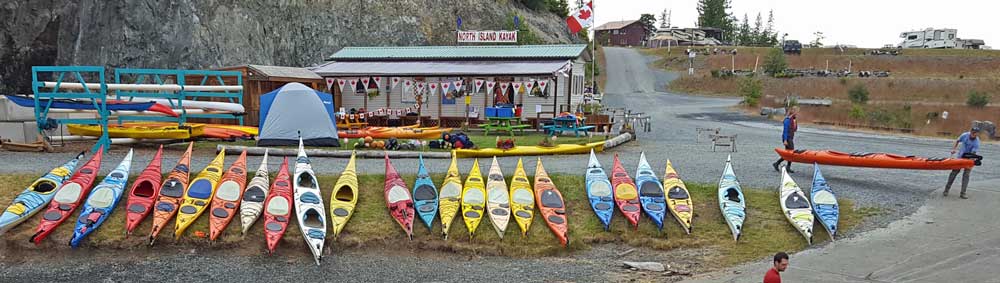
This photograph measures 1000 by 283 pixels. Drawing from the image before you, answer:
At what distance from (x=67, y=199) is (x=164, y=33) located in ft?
67.3

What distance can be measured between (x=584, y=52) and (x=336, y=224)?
19.1 metres

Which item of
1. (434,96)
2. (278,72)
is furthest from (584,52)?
(278,72)

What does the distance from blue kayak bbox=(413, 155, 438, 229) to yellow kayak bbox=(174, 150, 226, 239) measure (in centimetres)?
387

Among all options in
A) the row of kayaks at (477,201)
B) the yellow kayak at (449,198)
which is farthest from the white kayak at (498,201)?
the yellow kayak at (449,198)

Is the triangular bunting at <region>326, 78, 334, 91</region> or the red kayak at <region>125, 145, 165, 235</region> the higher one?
the triangular bunting at <region>326, 78, 334, 91</region>

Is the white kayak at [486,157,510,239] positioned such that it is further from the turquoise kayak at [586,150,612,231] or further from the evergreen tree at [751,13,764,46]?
the evergreen tree at [751,13,764,46]

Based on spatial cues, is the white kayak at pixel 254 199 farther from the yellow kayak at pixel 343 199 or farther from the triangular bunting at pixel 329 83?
the triangular bunting at pixel 329 83

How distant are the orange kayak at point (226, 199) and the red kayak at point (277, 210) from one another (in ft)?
1.98

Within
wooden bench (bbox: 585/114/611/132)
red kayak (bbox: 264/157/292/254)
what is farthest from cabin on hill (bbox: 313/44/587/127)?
red kayak (bbox: 264/157/292/254)

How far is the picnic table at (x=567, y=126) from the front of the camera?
71.3 feet

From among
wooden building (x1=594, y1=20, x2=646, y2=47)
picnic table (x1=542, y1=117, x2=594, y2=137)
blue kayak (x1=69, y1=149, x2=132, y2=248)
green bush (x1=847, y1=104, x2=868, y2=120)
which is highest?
wooden building (x1=594, y1=20, x2=646, y2=47)

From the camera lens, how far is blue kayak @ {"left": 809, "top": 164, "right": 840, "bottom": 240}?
10984 millimetres

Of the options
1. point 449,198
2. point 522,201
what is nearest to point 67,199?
point 449,198

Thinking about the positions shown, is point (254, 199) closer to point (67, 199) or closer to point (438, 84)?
point (67, 199)
